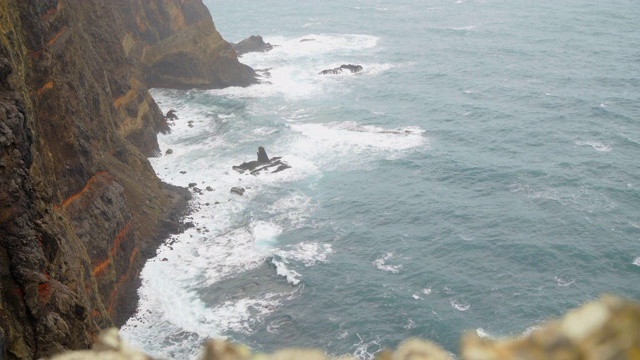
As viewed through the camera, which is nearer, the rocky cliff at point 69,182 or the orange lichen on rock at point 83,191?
the rocky cliff at point 69,182

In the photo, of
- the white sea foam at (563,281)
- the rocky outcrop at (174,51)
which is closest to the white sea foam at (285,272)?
the white sea foam at (563,281)

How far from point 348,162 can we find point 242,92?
27.6m

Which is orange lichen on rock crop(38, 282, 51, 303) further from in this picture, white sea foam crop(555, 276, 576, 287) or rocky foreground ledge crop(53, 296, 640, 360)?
white sea foam crop(555, 276, 576, 287)

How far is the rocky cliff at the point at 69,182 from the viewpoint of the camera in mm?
25297

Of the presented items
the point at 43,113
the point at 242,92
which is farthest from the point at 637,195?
the point at 242,92

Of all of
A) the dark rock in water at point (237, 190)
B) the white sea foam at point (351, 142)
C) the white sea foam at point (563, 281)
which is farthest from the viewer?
the white sea foam at point (351, 142)

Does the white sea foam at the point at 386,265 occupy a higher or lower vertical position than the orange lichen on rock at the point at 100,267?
lower

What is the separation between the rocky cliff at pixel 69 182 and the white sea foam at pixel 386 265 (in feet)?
51.5

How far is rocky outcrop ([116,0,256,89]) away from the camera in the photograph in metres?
80.9

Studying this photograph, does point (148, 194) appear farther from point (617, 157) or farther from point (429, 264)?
point (617, 157)

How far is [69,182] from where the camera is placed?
38312mm

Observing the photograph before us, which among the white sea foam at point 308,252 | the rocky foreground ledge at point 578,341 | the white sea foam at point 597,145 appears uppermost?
the rocky foreground ledge at point 578,341

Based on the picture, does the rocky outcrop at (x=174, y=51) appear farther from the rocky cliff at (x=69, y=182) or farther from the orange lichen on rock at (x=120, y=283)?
the orange lichen on rock at (x=120, y=283)

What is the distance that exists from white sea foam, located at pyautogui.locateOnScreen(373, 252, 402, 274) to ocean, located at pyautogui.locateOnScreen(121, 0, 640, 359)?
133 millimetres
